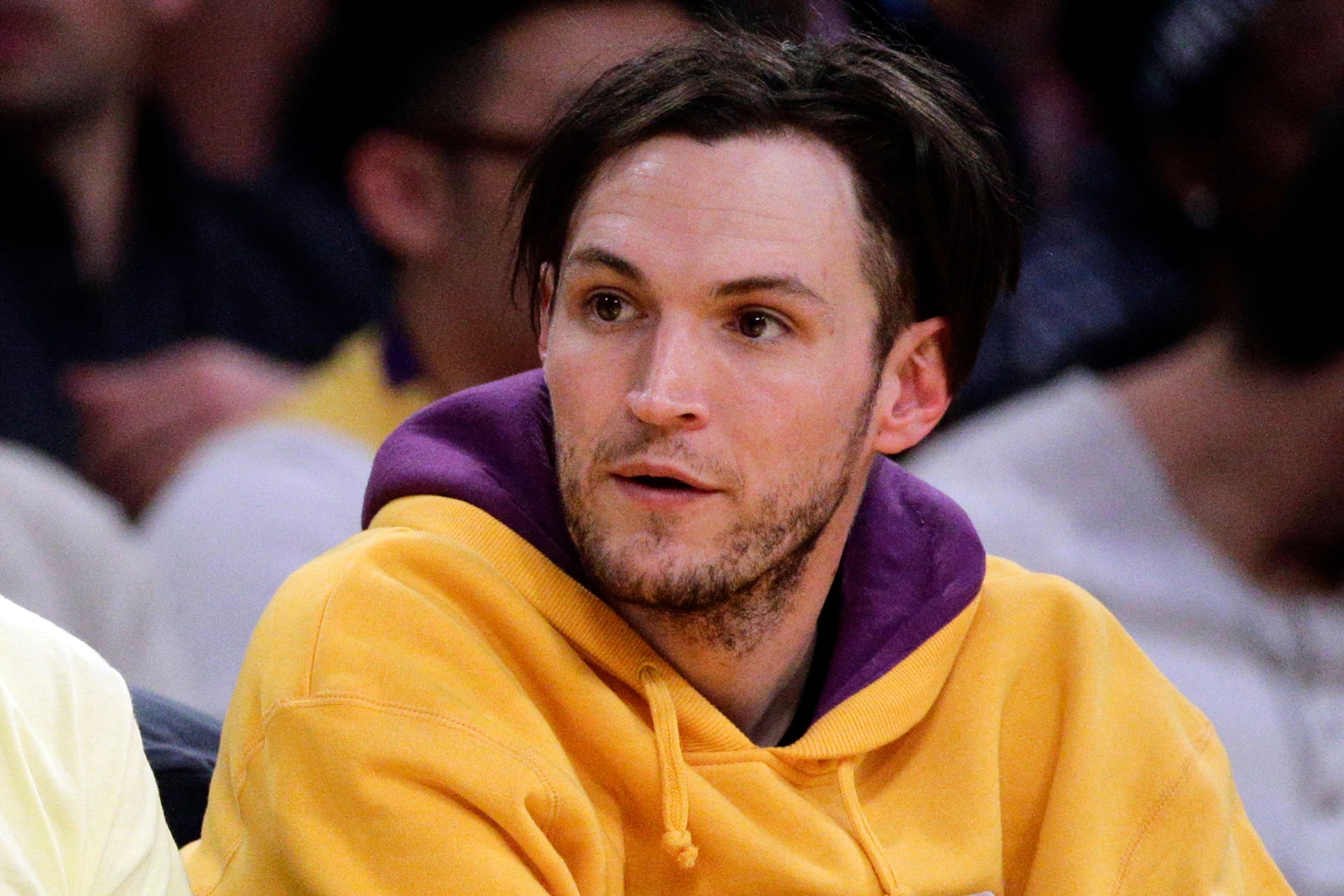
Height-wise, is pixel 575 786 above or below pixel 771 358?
below

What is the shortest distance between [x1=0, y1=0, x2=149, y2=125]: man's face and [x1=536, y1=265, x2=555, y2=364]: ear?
154cm

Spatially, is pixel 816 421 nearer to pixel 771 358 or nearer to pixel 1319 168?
pixel 771 358

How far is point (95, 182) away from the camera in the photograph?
306 cm

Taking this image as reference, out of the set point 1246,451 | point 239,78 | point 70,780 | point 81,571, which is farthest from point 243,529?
point 1246,451

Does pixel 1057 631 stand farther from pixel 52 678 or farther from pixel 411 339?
pixel 411 339

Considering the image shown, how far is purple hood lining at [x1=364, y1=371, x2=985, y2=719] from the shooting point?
1.65 metres

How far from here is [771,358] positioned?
1562mm

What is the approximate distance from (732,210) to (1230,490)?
180 cm

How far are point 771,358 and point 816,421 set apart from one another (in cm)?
7

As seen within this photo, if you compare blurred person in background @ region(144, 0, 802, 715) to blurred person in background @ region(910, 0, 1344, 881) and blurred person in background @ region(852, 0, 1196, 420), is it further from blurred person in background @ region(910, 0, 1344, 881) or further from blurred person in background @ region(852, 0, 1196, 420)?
blurred person in background @ region(910, 0, 1344, 881)

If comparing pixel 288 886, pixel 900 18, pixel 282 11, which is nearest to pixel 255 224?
pixel 282 11

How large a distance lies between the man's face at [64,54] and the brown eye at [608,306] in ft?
5.62

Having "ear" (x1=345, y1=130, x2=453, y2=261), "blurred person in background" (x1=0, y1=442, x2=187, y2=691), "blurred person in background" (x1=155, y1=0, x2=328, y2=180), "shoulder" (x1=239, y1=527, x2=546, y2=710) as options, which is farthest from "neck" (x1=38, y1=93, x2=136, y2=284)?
"shoulder" (x1=239, y1=527, x2=546, y2=710)

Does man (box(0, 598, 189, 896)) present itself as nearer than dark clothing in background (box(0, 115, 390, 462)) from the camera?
Yes
